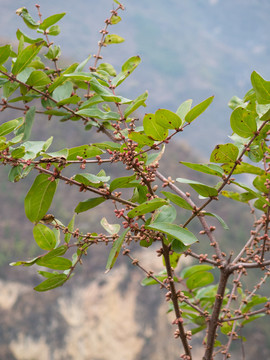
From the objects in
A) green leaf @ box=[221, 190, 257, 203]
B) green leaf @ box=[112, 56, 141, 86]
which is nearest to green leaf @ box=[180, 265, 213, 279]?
green leaf @ box=[221, 190, 257, 203]

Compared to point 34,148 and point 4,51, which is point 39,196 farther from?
point 4,51

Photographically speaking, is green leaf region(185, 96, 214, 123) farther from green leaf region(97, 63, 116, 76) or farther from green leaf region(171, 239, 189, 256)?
green leaf region(97, 63, 116, 76)

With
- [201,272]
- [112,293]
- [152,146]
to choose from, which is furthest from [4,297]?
[152,146]

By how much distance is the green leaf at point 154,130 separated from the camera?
0.45 m

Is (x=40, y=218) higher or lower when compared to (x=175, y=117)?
lower

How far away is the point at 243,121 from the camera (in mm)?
460

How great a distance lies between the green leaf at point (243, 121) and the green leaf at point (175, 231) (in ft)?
0.48

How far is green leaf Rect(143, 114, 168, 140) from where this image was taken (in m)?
0.45

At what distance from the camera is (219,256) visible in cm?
Answer: 57

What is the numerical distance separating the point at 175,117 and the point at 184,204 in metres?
0.11

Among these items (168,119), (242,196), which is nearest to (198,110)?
(168,119)

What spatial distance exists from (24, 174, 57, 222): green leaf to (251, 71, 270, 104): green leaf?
24 centimetres

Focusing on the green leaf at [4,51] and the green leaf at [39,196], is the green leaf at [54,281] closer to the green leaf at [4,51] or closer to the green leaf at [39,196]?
the green leaf at [39,196]

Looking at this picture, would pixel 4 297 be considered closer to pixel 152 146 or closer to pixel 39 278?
pixel 39 278
